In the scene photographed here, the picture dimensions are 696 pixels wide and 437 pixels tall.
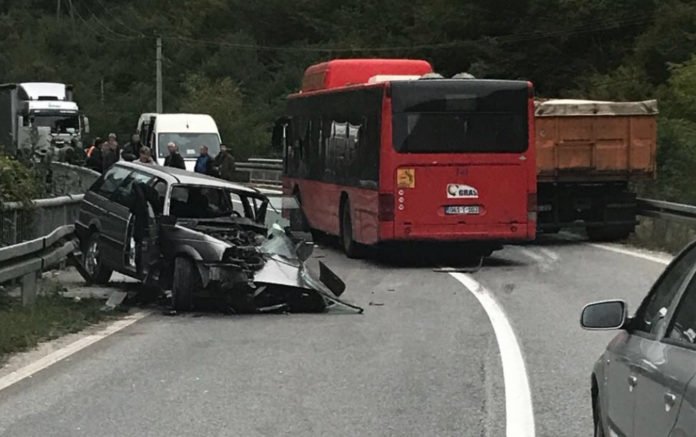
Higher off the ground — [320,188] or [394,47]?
[394,47]

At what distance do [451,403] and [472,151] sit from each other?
35.7 feet

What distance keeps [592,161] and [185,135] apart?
18.2 m

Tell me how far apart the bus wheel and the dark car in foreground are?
48.0ft

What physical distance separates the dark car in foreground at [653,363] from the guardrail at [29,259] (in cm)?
776

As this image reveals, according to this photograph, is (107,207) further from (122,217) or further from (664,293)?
(664,293)

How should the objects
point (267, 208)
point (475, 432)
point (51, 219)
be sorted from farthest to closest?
point (51, 219)
point (267, 208)
point (475, 432)

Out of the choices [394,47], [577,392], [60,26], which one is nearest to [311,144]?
[577,392]

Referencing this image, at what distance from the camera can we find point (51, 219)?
1717 centimetres

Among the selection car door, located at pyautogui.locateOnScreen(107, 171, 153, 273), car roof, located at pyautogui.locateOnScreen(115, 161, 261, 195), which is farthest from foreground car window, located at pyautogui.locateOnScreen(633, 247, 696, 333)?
car door, located at pyautogui.locateOnScreen(107, 171, 153, 273)

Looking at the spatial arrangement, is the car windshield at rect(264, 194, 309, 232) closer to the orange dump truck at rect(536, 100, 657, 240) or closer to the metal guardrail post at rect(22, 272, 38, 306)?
the metal guardrail post at rect(22, 272, 38, 306)

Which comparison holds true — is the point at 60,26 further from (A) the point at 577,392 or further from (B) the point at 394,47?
(A) the point at 577,392

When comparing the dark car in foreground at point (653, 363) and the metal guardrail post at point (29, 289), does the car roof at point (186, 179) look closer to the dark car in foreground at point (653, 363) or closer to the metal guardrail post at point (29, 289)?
the metal guardrail post at point (29, 289)

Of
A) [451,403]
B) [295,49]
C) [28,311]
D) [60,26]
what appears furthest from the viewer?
[60,26]

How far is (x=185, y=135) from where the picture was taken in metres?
37.7
